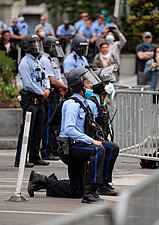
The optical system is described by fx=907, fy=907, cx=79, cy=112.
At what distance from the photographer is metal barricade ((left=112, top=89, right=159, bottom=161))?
1261 centimetres

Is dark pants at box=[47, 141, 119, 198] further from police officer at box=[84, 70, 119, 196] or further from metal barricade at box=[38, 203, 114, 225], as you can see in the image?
metal barricade at box=[38, 203, 114, 225]

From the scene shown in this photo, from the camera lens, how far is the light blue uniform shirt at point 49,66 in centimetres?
1358

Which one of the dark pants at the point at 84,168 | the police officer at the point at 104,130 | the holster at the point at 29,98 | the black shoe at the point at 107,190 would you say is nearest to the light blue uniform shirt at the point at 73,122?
the dark pants at the point at 84,168

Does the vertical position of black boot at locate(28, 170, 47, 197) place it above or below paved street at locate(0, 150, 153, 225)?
above

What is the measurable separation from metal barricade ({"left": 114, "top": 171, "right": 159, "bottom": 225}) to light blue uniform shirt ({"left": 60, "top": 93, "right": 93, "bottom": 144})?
3871 mm

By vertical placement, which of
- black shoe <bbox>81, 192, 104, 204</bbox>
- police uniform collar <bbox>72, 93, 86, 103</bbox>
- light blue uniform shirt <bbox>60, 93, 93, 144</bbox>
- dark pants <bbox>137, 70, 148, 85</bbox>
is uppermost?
police uniform collar <bbox>72, 93, 86, 103</bbox>

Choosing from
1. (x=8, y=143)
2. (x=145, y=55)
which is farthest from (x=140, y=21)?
(x=8, y=143)

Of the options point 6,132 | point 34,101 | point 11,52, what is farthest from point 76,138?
point 11,52

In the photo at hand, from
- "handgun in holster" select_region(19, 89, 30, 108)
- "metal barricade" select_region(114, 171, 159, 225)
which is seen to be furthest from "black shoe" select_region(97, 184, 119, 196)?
"metal barricade" select_region(114, 171, 159, 225)

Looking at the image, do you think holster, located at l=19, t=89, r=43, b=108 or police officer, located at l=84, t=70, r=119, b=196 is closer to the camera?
police officer, located at l=84, t=70, r=119, b=196

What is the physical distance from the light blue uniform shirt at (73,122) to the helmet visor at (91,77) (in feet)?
1.52

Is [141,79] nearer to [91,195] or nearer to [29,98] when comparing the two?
[29,98]

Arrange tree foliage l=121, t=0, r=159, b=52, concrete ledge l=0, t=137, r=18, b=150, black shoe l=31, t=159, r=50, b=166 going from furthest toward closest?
tree foliage l=121, t=0, r=159, b=52 → concrete ledge l=0, t=137, r=18, b=150 → black shoe l=31, t=159, r=50, b=166

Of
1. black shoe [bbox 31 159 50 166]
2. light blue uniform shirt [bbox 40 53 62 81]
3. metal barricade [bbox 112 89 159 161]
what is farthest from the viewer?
light blue uniform shirt [bbox 40 53 62 81]
